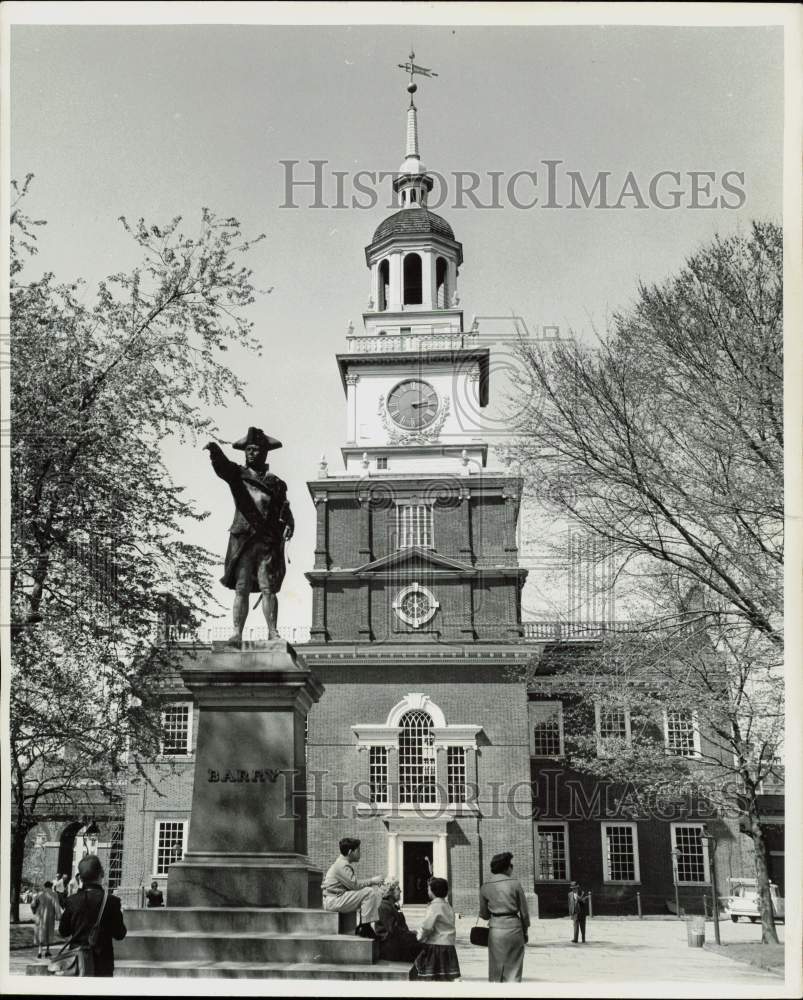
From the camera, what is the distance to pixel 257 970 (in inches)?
385

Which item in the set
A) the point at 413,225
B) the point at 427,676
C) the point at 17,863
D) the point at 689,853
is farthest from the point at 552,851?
the point at 17,863

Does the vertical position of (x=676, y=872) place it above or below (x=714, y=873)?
below

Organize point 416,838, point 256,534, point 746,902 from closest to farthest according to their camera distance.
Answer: point 256,534, point 746,902, point 416,838

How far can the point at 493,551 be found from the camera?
37656mm

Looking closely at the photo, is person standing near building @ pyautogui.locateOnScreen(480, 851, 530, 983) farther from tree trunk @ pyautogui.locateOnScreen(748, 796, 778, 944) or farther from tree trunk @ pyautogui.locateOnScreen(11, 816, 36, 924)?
tree trunk @ pyautogui.locateOnScreen(748, 796, 778, 944)

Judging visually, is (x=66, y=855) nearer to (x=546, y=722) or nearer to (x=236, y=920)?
(x=546, y=722)

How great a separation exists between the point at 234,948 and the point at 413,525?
93.7 ft

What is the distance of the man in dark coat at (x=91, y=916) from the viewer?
902 centimetres

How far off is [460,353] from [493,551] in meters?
6.43

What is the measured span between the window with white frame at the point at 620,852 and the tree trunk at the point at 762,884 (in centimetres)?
1437

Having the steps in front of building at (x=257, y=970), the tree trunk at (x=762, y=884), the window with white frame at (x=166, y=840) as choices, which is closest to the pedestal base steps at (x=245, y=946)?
the steps in front of building at (x=257, y=970)

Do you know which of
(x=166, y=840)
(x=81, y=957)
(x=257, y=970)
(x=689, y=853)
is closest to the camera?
(x=81, y=957)

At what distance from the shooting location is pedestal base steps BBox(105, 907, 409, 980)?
9.73m

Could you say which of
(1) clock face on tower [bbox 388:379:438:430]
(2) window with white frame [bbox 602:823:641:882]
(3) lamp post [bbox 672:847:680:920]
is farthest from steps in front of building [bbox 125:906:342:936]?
(1) clock face on tower [bbox 388:379:438:430]
